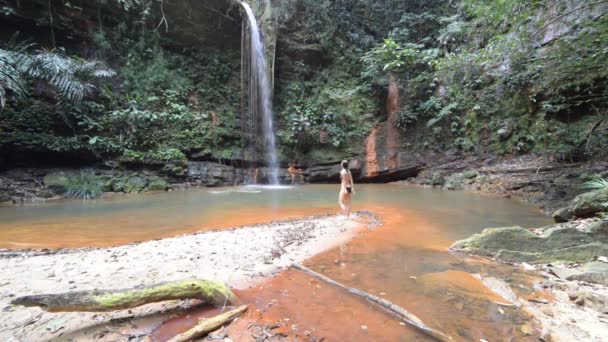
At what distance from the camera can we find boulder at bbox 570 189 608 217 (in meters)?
5.36

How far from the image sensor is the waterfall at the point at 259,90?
15562 millimetres

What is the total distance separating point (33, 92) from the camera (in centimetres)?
1070

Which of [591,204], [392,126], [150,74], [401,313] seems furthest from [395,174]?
[401,313]

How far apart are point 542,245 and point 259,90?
1418cm

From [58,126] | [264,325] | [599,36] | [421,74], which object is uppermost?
[421,74]

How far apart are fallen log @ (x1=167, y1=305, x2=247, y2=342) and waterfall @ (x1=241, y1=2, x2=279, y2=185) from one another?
13.1m

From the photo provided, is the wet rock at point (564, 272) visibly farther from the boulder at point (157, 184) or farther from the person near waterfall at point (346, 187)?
the boulder at point (157, 184)

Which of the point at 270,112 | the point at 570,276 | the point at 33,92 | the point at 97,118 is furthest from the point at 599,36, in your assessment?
the point at 33,92

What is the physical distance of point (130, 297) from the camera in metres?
2.17

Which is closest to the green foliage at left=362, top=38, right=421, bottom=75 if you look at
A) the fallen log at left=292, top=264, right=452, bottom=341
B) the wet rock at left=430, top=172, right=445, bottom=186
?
the wet rock at left=430, top=172, right=445, bottom=186

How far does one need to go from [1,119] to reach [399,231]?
13376 millimetres

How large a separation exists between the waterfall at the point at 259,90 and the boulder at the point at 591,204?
1190 cm

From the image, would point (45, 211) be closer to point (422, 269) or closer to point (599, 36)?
point (422, 269)

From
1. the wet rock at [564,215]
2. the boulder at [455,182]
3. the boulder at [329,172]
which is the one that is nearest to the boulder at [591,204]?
the wet rock at [564,215]
